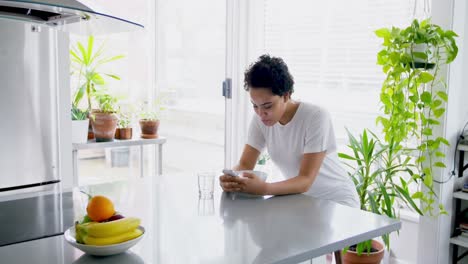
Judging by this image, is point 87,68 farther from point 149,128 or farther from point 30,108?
point 30,108

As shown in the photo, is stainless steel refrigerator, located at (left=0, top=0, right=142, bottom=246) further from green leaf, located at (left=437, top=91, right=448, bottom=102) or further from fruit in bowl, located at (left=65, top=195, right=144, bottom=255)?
green leaf, located at (left=437, top=91, right=448, bottom=102)

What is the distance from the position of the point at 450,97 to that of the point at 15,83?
2283mm

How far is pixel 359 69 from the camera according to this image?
307 cm

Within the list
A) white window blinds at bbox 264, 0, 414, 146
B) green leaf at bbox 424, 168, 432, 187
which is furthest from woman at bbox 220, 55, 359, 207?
white window blinds at bbox 264, 0, 414, 146

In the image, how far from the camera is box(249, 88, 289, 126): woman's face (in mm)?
1970

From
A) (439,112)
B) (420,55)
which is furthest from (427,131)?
(420,55)

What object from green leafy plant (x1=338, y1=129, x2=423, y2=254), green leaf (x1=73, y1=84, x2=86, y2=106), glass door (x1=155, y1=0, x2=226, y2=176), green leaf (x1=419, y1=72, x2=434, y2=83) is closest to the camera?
green leaf (x1=419, y1=72, x2=434, y2=83)

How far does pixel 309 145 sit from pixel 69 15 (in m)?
1.08

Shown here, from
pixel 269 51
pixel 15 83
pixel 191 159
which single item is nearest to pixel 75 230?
pixel 15 83

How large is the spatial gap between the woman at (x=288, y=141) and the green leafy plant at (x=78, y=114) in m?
1.46

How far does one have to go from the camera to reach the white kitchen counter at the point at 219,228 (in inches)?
46.6

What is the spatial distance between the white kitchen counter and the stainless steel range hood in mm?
604

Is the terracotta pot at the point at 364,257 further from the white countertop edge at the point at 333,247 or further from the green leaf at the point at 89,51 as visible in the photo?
the green leaf at the point at 89,51

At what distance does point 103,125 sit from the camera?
3.31 meters
